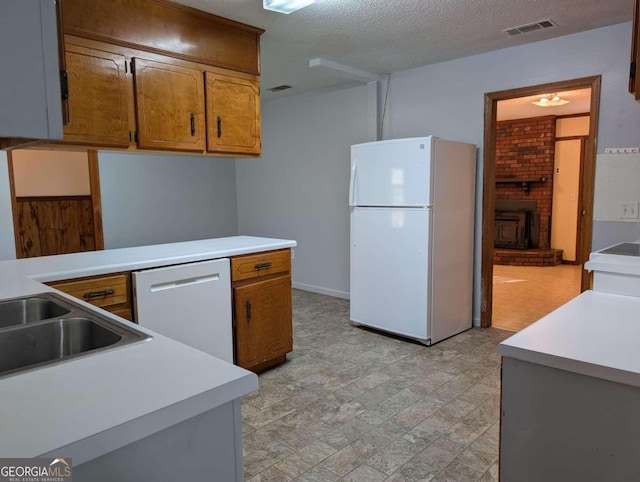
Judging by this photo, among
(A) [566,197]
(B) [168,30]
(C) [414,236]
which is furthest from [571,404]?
(A) [566,197]

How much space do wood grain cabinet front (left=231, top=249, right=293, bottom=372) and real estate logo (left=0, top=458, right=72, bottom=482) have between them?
2160 mm

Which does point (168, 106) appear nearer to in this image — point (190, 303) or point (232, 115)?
point (232, 115)

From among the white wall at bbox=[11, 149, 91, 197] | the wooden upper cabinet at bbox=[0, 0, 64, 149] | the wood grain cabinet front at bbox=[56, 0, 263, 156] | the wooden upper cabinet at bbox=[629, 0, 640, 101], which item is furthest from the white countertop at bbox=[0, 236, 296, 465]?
the white wall at bbox=[11, 149, 91, 197]

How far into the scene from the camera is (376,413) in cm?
249

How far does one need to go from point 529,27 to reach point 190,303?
300cm

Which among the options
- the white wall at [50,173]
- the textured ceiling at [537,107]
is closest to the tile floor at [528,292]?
the textured ceiling at [537,107]

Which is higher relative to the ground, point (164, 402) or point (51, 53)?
point (51, 53)

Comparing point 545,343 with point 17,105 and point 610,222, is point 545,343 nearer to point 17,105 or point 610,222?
point 17,105

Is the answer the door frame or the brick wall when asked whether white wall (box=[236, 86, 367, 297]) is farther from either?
the brick wall

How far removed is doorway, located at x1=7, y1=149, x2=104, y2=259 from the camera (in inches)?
184

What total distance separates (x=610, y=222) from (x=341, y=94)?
9.60 ft

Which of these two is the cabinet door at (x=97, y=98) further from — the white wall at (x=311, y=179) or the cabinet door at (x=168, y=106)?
the white wall at (x=311, y=179)

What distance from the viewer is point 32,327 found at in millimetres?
1245

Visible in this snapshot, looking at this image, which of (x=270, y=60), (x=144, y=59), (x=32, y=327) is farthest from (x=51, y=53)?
(x=270, y=60)
